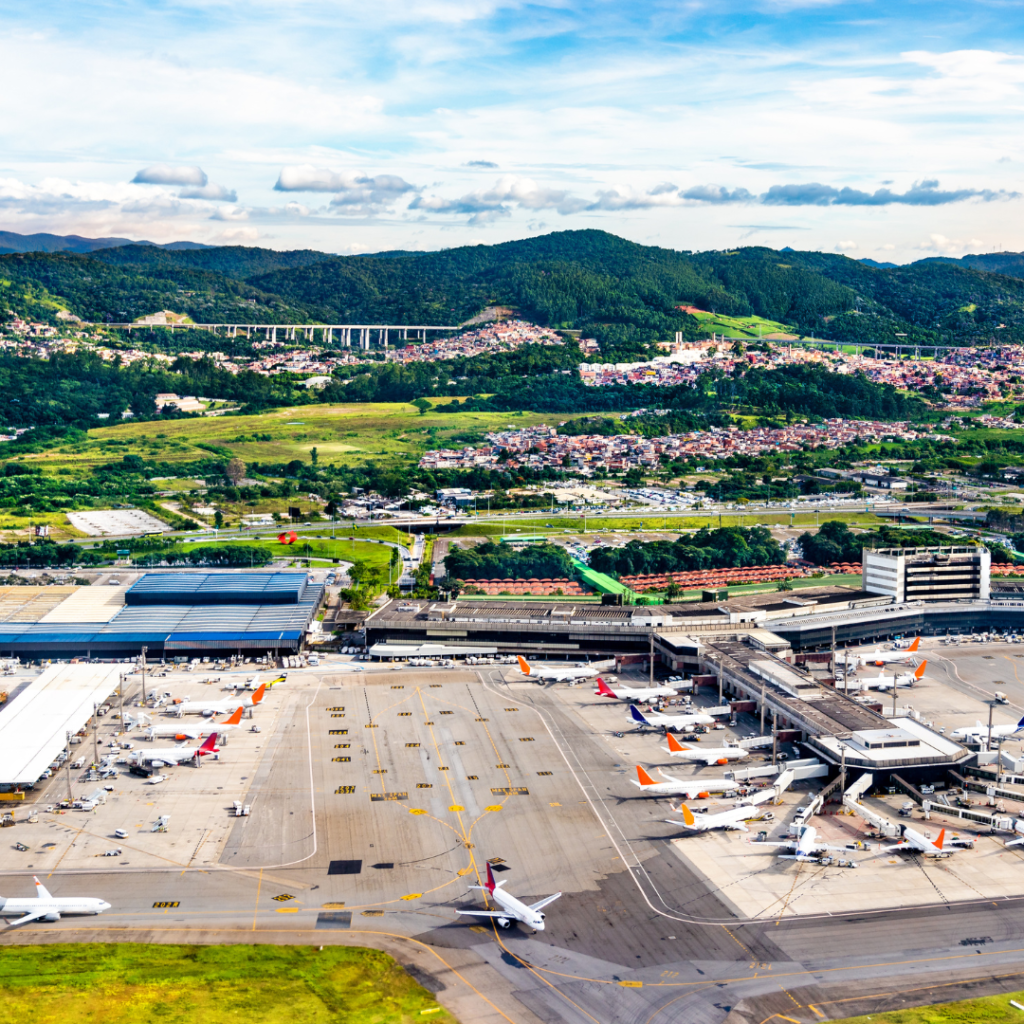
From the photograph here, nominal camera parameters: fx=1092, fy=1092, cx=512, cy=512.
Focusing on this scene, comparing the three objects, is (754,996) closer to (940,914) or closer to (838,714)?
(940,914)

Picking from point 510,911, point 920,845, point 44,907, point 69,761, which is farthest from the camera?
point 69,761

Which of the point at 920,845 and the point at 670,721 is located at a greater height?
the point at 670,721

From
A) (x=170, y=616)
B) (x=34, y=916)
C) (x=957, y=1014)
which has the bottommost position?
(x=957, y=1014)

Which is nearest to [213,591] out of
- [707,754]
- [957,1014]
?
[707,754]

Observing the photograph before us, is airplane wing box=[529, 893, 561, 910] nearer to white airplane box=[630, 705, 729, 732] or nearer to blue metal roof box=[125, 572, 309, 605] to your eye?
white airplane box=[630, 705, 729, 732]

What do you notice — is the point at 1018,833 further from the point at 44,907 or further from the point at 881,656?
the point at 44,907

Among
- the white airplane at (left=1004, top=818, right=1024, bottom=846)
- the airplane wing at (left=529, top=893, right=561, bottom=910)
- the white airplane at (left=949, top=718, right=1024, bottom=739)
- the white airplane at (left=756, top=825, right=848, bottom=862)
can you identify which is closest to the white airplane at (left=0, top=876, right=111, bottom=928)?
the airplane wing at (left=529, top=893, right=561, bottom=910)

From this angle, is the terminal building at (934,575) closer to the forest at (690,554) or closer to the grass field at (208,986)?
the forest at (690,554)
